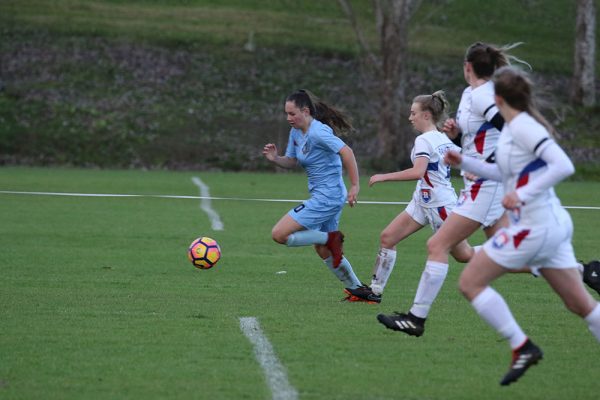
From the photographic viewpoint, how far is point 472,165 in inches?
261

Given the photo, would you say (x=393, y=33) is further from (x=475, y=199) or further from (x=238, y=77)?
(x=475, y=199)

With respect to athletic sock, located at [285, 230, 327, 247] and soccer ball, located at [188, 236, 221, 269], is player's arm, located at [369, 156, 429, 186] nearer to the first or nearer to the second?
athletic sock, located at [285, 230, 327, 247]

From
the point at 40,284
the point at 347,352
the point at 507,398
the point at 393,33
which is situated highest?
the point at 507,398

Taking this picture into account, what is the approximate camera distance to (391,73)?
100 ft

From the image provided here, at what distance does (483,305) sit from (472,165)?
94 cm

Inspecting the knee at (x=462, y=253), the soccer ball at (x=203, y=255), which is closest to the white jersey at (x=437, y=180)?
the knee at (x=462, y=253)

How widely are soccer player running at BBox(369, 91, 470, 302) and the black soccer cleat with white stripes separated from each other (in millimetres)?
1996

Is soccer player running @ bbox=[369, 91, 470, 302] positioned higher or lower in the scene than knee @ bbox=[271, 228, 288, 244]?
higher

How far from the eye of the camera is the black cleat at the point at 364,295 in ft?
31.8

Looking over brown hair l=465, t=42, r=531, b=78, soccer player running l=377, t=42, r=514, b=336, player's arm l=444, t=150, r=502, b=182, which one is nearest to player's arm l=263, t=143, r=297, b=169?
soccer player running l=377, t=42, r=514, b=336

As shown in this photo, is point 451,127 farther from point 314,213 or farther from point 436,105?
point 314,213

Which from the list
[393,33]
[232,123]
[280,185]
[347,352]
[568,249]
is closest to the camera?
[568,249]

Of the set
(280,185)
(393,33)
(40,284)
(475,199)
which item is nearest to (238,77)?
(393,33)

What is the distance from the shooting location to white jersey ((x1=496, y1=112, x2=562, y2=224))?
19.6 ft
